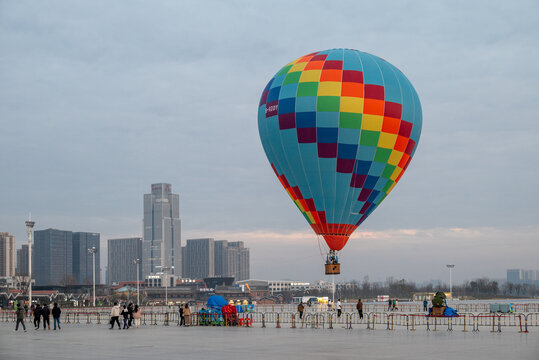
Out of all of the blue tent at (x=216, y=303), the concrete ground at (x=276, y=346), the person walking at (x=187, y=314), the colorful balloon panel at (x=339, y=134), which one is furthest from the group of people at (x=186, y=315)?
the colorful balloon panel at (x=339, y=134)

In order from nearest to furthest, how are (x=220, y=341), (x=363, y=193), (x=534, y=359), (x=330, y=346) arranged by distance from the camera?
(x=534, y=359)
(x=330, y=346)
(x=220, y=341)
(x=363, y=193)

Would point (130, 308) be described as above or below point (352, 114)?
below

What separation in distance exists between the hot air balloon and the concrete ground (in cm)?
1260

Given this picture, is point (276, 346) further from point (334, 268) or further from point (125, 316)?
point (334, 268)

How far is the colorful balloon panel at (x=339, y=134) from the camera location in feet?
152

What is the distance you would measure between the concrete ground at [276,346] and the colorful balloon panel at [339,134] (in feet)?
41.9

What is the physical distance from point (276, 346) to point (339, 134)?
20.9 m

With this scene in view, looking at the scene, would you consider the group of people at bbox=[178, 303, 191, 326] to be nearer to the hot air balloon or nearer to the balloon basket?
the balloon basket

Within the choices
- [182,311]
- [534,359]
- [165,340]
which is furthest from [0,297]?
[534,359]

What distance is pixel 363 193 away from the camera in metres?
47.6

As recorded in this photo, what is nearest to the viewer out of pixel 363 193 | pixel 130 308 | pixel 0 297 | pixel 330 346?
pixel 330 346

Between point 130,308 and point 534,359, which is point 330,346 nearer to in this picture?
point 534,359

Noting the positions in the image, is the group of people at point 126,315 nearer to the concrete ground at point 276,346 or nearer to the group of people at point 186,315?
the group of people at point 186,315

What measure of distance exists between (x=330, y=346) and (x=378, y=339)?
4585 millimetres
